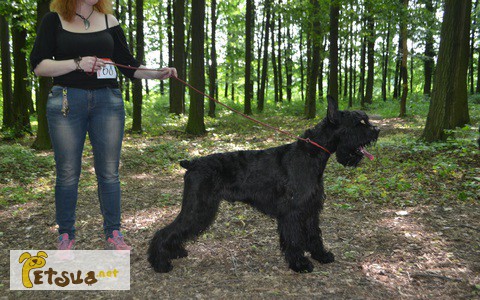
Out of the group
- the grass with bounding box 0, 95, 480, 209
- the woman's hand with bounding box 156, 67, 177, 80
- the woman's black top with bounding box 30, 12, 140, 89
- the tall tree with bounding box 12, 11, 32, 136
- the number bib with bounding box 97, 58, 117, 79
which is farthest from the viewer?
the tall tree with bounding box 12, 11, 32, 136

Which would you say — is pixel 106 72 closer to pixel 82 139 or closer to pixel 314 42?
pixel 82 139

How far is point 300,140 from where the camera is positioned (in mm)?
3461

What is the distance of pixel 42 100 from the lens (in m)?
8.10

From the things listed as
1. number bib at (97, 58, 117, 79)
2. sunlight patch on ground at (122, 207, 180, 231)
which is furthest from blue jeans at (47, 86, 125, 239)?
sunlight patch on ground at (122, 207, 180, 231)

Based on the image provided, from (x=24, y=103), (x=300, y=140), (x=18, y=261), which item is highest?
(x=24, y=103)

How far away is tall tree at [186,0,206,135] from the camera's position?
1169 centimetres

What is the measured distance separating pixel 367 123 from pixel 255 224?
2.04 m

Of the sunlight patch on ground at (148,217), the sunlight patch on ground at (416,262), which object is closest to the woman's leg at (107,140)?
the sunlight patch on ground at (148,217)

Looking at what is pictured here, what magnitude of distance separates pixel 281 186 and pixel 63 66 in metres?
2.38

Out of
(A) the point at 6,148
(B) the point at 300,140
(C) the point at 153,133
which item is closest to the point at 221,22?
(C) the point at 153,133

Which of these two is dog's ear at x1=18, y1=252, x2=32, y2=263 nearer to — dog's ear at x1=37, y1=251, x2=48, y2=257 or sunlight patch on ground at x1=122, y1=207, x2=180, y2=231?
dog's ear at x1=37, y1=251, x2=48, y2=257

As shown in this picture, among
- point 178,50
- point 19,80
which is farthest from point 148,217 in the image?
point 178,50

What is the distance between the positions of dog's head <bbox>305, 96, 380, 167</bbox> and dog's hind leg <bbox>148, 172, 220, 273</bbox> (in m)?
1.24

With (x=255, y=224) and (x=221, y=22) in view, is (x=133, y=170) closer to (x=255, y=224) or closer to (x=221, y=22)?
(x=255, y=224)
